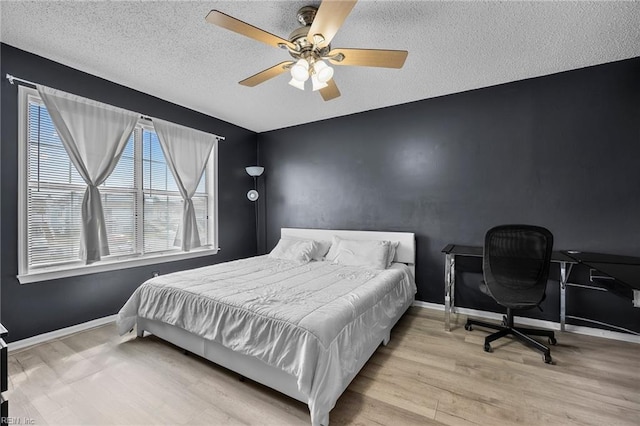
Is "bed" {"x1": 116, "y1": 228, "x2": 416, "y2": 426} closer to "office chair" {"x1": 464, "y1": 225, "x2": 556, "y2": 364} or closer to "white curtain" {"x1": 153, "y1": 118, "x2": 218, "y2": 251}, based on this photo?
"office chair" {"x1": 464, "y1": 225, "x2": 556, "y2": 364}

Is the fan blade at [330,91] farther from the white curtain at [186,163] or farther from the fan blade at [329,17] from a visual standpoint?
the white curtain at [186,163]

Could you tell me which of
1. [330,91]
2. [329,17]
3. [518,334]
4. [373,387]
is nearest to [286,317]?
[373,387]

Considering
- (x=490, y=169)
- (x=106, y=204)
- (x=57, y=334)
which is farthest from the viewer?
(x=490, y=169)

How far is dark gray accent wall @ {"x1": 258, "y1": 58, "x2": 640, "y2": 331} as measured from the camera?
259cm

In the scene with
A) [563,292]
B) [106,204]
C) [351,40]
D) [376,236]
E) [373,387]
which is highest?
[351,40]

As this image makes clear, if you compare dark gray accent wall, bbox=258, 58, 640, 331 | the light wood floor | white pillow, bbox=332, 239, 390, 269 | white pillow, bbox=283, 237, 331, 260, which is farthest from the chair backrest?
white pillow, bbox=283, 237, 331, 260

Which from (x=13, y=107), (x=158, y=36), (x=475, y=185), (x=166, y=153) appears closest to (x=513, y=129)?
(x=475, y=185)

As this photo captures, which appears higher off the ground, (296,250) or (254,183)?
(254,183)

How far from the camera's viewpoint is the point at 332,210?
13.6 feet

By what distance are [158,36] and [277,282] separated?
2.31 metres

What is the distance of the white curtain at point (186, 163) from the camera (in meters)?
3.48

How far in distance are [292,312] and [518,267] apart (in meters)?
1.98

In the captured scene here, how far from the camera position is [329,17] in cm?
158

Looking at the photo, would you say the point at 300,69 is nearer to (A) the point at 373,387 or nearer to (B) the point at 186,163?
(A) the point at 373,387
